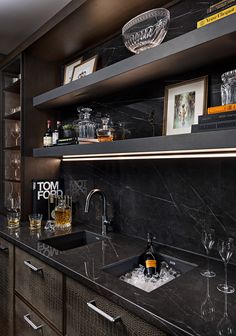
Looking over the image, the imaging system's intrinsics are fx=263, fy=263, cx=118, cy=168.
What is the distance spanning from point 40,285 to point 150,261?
0.63 meters

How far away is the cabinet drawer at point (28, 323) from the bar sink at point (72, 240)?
403 mm

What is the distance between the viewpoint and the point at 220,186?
52.8 inches

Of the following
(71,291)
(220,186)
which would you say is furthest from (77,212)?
(220,186)

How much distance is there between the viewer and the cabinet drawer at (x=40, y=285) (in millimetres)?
1333

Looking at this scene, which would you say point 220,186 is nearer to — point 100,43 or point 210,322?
point 210,322

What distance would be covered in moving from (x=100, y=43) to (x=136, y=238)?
152 centimetres

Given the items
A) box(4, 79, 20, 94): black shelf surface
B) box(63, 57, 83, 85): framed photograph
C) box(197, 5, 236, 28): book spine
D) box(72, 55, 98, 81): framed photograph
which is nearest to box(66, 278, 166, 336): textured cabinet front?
box(197, 5, 236, 28): book spine

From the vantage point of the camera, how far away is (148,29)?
1433 millimetres

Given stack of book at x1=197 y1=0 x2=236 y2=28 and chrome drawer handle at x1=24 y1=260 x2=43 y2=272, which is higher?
stack of book at x1=197 y1=0 x2=236 y2=28

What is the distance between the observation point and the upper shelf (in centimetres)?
104

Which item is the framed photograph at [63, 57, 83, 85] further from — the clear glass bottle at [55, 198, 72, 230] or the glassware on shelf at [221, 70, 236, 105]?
the glassware on shelf at [221, 70, 236, 105]

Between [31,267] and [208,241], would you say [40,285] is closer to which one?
[31,267]

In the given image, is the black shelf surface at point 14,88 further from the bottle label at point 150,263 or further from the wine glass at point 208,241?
the wine glass at point 208,241

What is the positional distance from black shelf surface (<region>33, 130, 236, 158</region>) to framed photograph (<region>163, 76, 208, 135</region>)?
0.95ft
